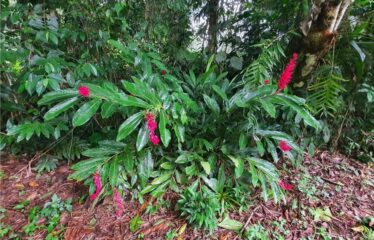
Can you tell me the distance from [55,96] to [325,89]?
1516 mm

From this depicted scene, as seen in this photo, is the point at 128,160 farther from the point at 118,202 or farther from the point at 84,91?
the point at 84,91

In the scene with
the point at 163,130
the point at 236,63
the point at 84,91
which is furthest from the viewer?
the point at 236,63

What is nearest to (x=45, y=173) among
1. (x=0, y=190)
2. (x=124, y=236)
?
(x=0, y=190)

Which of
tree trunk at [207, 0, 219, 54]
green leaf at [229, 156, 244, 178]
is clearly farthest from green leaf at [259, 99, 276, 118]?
tree trunk at [207, 0, 219, 54]

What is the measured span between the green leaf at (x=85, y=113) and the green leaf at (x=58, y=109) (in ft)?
0.26

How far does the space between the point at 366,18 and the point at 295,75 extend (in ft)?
1.86

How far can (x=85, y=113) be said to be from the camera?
1.22 meters

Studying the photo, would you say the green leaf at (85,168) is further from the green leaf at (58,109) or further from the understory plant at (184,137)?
the green leaf at (58,109)

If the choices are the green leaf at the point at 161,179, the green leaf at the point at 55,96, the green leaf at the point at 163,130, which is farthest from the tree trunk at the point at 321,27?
the green leaf at the point at 55,96

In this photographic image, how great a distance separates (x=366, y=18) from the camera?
169 centimetres

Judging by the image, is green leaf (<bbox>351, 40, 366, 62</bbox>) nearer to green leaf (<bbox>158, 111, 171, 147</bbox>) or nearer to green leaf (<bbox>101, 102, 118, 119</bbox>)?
green leaf (<bbox>158, 111, 171, 147</bbox>)

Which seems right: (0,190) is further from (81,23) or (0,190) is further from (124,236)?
(81,23)

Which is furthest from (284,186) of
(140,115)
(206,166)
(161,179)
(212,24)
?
(212,24)

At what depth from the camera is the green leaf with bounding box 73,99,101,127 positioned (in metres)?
1.20
